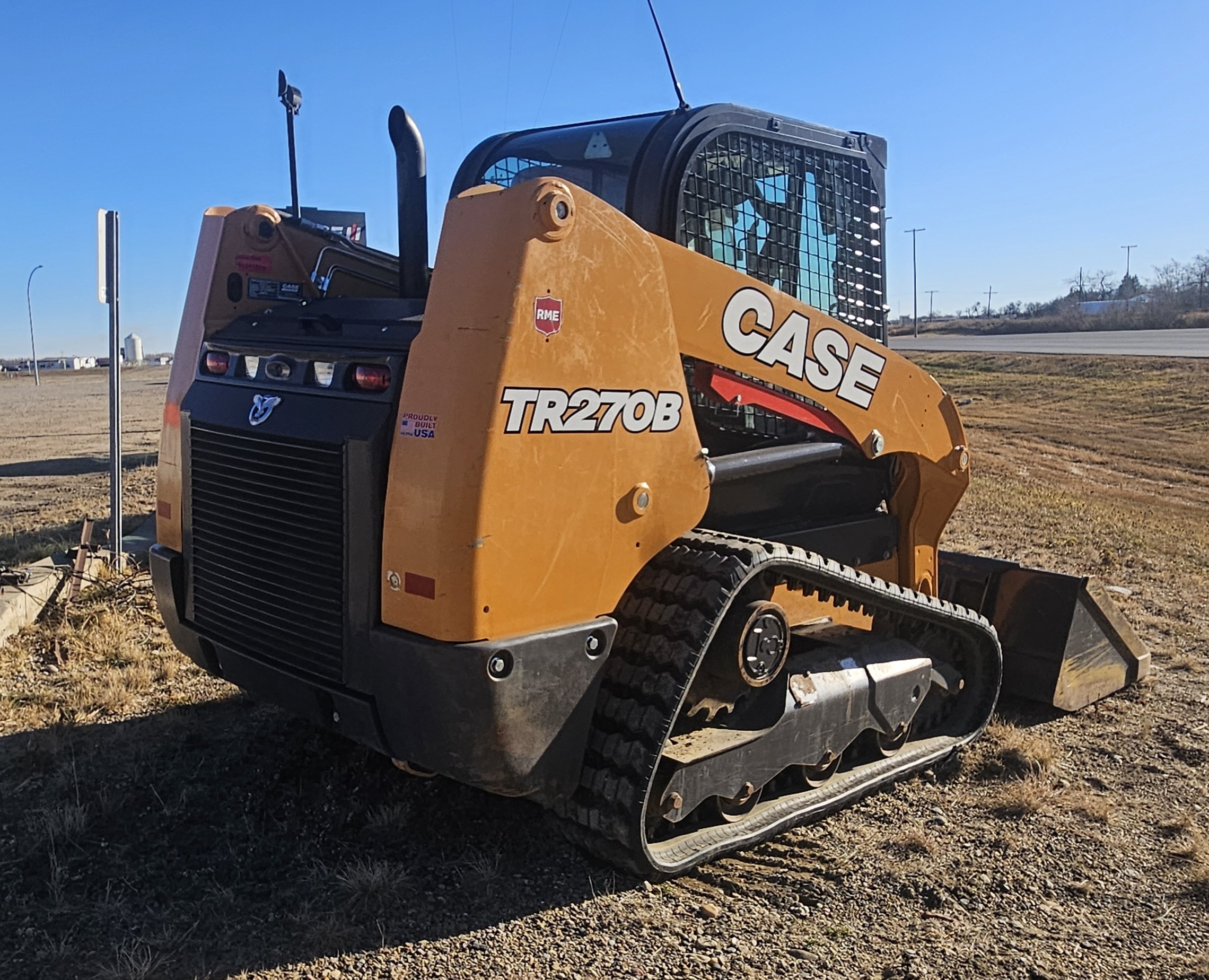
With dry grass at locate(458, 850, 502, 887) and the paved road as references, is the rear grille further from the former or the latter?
the paved road

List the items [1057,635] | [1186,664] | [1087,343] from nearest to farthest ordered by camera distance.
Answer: [1057,635] → [1186,664] → [1087,343]

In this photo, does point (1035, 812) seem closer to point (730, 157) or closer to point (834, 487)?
point (834, 487)

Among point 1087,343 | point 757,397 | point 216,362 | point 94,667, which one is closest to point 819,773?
point 757,397

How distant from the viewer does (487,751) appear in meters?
3.08

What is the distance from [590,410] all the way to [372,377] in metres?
0.65

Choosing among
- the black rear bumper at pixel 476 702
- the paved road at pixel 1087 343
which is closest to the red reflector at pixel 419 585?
the black rear bumper at pixel 476 702

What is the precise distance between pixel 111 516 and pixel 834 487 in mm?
5198

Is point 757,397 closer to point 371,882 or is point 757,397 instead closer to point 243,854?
point 371,882

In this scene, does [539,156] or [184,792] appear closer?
[184,792]

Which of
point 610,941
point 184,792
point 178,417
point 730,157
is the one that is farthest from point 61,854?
point 730,157

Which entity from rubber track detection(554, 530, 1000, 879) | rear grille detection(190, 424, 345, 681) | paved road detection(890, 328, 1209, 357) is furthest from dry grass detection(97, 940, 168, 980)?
paved road detection(890, 328, 1209, 357)

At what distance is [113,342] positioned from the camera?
7434 mm

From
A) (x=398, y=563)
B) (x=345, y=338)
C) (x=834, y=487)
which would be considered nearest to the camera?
(x=398, y=563)

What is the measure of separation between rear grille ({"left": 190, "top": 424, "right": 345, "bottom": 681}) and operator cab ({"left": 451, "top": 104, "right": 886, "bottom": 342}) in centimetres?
156
